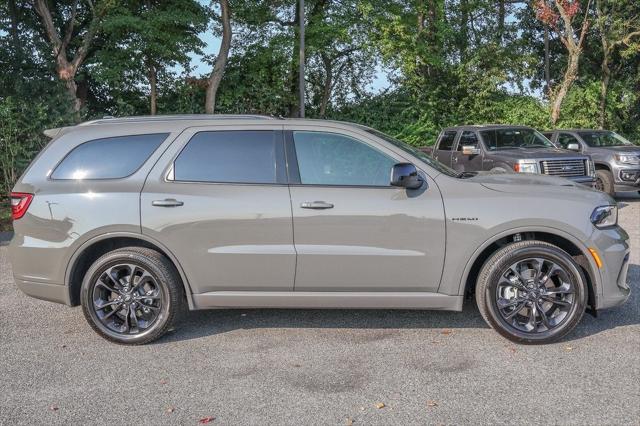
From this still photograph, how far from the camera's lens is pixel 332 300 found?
14.4 ft

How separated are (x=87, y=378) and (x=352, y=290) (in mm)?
1995

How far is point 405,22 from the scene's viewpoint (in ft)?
63.5

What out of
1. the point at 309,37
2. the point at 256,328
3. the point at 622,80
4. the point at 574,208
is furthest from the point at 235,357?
the point at 622,80

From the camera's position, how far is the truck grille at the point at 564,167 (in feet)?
34.2

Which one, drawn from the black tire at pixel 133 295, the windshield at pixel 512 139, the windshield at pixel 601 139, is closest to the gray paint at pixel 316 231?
the black tire at pixel 133 295

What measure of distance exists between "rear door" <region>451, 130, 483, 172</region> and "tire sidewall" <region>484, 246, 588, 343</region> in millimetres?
7307

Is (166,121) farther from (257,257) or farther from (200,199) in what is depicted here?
(257,257)

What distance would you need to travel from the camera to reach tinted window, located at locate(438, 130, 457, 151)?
12984 mm

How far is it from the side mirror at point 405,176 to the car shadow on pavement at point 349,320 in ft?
4.28

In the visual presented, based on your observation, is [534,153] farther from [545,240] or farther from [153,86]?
[153,86]

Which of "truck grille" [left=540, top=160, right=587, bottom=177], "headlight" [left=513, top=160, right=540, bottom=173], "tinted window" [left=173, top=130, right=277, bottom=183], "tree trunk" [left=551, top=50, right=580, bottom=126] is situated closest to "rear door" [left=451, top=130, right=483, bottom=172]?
"headlight" [left=513, top=160, right=540, bottom=173]

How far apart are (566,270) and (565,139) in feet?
37.8

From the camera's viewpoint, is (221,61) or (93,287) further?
(221,61)

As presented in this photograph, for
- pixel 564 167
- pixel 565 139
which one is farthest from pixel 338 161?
pixel 565 139
